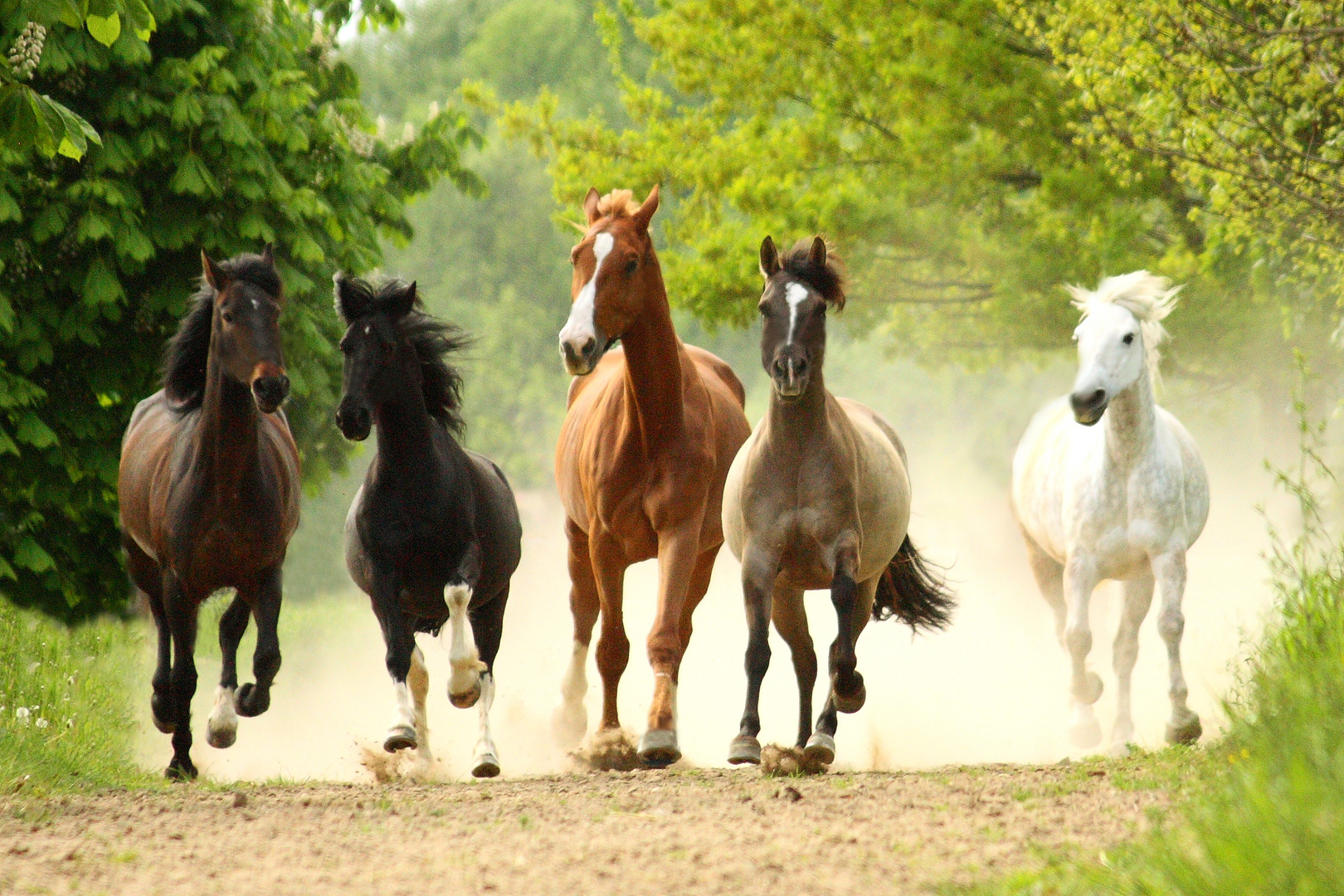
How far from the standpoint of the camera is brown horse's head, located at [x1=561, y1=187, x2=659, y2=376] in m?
7.04

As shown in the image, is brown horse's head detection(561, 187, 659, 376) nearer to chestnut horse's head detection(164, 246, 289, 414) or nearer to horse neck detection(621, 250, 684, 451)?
horse neck detection(621, 250, 684, 451)

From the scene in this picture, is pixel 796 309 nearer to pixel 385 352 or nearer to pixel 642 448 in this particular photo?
pixel 642 448

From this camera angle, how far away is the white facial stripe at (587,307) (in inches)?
276

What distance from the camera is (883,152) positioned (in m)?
16.2

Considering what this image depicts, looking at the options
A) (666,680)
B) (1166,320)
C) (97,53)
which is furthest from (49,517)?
(1166,320)

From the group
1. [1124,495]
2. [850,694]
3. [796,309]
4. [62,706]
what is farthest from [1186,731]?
[62,706]

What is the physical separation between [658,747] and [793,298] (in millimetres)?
1985

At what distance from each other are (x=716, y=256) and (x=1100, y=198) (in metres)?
3.86

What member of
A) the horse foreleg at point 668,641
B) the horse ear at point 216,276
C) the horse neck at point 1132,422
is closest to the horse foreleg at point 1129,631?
the horse neck at point 1132,422

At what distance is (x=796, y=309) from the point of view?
22.1 feet

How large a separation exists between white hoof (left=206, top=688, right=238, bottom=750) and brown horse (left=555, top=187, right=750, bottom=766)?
1.81 m

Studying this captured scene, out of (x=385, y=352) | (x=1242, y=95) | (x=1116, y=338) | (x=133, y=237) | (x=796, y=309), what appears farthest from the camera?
(x=1242, y=95)

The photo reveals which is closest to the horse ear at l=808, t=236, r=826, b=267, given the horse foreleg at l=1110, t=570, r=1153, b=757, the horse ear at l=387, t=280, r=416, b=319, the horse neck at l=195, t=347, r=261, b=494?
the horse ear at l=387, t=280, r=416, b=319

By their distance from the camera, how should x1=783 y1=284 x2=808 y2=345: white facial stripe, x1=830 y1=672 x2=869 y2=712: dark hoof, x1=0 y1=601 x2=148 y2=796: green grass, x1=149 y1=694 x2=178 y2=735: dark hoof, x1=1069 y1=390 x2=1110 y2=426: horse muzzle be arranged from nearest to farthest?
x1=783 y1=284 x2=808 y2=345: white facial stripe
x1=830 y1=672 x2=869 y2=712: dark hoof
x1=0 y1=601 x2=148 y2=796: green grass
x1=1069 y1=390 x2=1110 y2=426: horse muzzle
x1=149 y1=694 x2=178 y2=735: dark hoof
